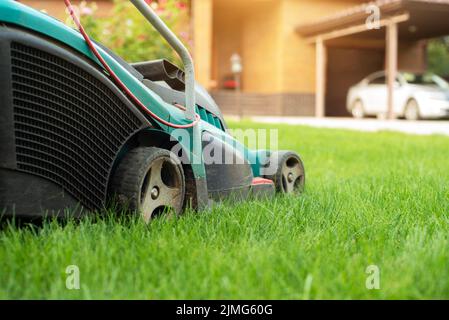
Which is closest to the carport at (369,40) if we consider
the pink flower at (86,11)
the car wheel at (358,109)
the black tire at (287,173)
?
the car wheel at (358,109)

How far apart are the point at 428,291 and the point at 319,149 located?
520cm

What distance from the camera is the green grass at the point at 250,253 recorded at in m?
1.65

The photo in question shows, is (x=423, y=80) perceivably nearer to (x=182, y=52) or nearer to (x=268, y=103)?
(x=268, y=103)

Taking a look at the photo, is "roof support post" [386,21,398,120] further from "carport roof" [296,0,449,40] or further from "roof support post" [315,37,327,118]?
"roof support post" [315,37,327,118]

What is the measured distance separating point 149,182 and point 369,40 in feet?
57.8

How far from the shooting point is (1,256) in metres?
1.84

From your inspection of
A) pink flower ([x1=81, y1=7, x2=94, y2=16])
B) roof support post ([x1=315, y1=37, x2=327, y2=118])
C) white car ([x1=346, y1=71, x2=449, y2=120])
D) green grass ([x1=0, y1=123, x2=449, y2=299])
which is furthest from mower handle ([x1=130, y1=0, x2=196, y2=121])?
roof support post ([x1=315, y1=37, x2=327, y2=118])

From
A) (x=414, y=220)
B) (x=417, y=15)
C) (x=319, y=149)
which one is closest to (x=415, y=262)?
(x=414, y=220)

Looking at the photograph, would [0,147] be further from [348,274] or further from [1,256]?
[348,274]

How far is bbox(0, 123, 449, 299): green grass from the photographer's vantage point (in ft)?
5.42

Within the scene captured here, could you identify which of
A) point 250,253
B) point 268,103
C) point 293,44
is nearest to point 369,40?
point 293,44

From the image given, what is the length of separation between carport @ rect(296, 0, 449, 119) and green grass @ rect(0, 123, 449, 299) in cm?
1151
